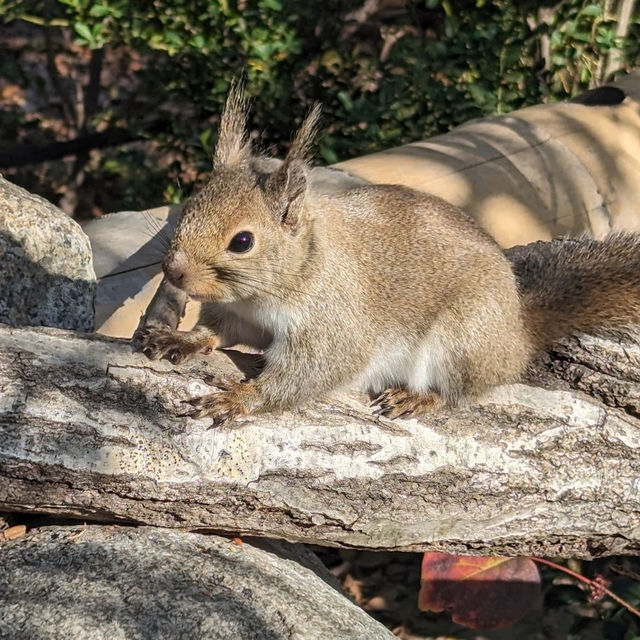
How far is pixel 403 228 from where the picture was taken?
275 centimetres

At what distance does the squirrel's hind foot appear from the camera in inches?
101

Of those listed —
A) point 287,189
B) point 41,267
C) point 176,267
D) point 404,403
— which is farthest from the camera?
point 41,267

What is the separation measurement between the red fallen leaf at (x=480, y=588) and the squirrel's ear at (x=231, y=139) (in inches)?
54.1

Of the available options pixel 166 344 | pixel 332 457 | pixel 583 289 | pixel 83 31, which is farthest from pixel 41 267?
pixel 83 31

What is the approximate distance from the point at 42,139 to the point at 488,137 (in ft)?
10.4

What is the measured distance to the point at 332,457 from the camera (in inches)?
93.2

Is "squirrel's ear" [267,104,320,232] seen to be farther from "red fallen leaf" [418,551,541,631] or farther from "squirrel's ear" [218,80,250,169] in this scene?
"red fallen leaf" [418,551,541,631]

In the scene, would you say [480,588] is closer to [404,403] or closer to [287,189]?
[404,403]

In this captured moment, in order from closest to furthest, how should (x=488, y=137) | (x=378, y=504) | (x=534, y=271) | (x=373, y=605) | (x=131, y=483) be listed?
(x=131, y=483), (x=378, y=504), (x=534, y=271), (x=373, y=605), (x=488, y=137)

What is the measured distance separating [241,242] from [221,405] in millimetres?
409

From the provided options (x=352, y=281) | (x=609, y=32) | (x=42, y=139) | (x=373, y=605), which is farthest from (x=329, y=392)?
(x=42, y=139)

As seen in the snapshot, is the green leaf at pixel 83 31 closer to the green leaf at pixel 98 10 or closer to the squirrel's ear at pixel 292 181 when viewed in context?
the green leaf at pixel 98 10

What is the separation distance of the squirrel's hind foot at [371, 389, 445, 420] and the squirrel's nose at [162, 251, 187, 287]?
2.18 ft

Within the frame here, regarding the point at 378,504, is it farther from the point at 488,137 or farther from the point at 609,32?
the point at 609,32
